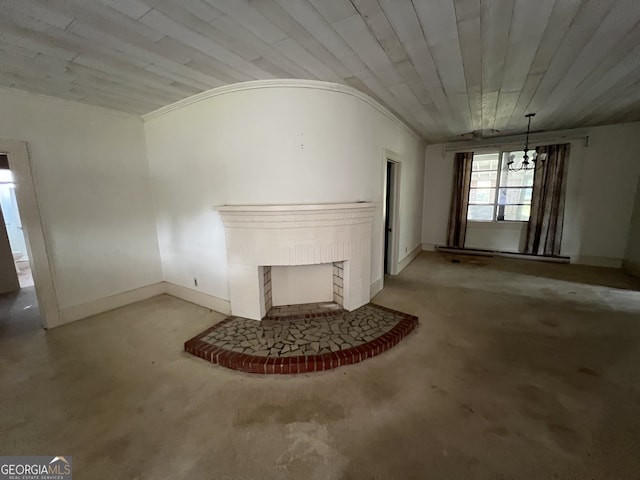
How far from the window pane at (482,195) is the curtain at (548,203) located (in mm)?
714

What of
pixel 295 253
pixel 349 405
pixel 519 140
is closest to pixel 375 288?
pixel 295 253

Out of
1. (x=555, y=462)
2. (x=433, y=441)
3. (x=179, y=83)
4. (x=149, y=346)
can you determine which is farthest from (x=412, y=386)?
(x=179, y=83)

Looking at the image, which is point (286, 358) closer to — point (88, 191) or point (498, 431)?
point (498, 431)

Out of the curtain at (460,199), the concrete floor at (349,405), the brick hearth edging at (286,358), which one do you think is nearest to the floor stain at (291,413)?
the concrete floor at (349,405)

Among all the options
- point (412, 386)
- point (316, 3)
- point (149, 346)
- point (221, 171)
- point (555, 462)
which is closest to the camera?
point (555, 462)

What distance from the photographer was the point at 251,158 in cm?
261

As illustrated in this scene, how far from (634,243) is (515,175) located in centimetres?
219

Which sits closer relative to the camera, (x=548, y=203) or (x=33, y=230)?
(x=33, y=230)

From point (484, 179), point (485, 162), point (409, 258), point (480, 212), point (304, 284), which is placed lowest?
point (409, 258)

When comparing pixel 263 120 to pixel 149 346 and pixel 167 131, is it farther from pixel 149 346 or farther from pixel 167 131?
pixel 149 346

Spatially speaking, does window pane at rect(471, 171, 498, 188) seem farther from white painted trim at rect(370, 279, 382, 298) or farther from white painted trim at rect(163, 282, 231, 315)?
white painted trim at rect(163, 282, 231, 315)

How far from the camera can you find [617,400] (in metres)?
1.74

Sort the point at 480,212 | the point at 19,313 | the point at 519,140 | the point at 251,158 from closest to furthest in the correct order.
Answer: the point at 251,158 → the point at 19,313 → the point at 519,140 → the point at 480,212

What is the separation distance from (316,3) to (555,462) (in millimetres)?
2860
